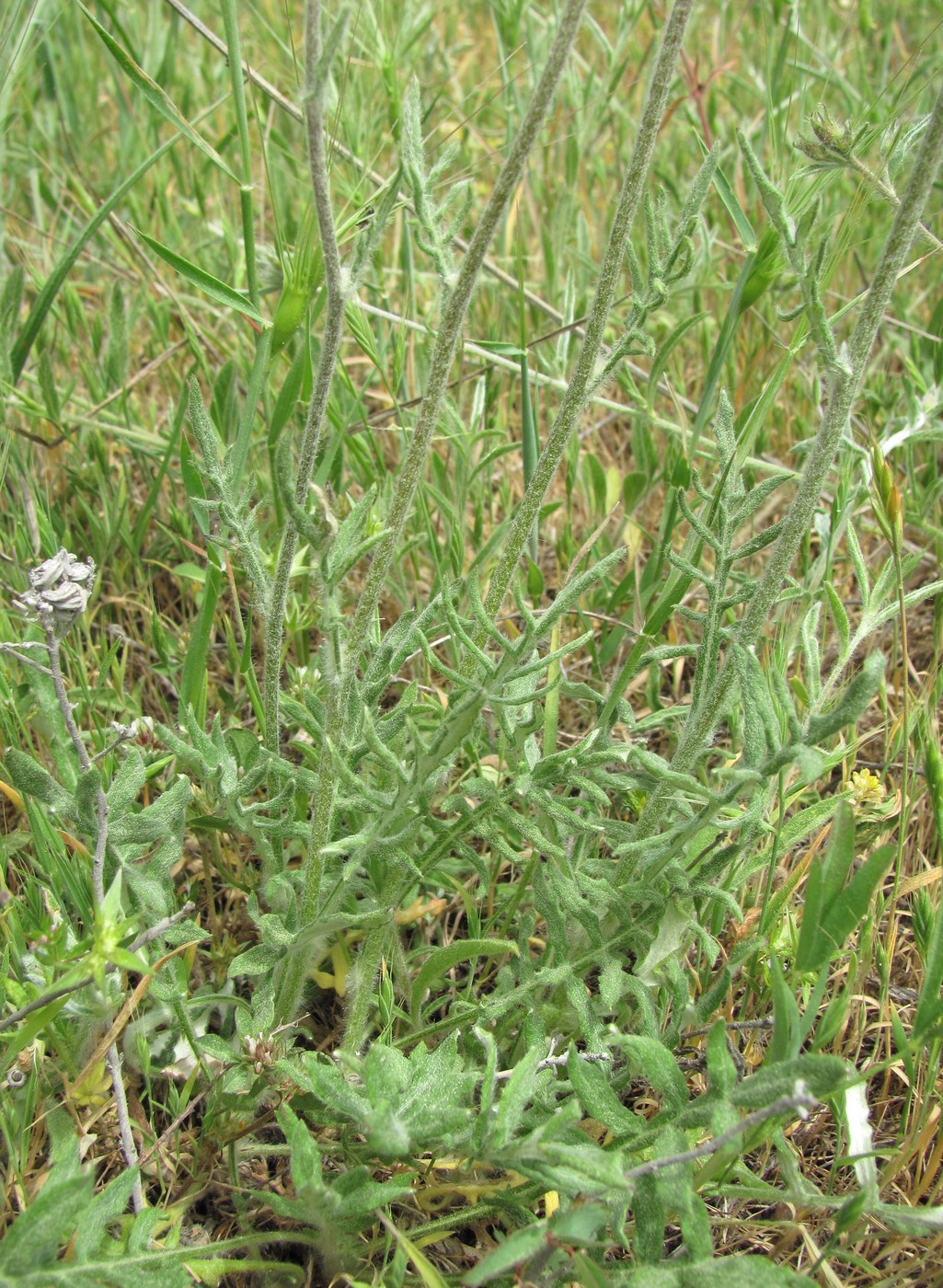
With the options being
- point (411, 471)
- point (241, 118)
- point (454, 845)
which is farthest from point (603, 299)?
point (454, 845)

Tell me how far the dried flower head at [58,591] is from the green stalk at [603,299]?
0.53 m

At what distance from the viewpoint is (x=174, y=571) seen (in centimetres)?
204

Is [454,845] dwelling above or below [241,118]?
below

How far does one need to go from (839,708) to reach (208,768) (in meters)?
0.87

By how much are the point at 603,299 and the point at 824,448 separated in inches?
12.2

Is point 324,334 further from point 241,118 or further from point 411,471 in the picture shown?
point 241,118

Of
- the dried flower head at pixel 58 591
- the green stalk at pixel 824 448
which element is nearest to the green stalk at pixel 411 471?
the dried flower head at pixel 58 591

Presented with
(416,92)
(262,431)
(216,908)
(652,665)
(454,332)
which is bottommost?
(216,908)

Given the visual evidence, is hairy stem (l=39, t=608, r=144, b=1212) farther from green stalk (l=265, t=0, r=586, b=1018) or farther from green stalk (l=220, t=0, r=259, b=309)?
green stalk (l=220, t=0, r=259, b=309)

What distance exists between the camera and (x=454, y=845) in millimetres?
1639

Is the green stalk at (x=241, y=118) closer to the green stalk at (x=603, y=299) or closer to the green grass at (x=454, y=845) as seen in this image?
the green grass at (x=454, y=845)

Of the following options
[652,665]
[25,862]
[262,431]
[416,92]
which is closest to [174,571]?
[262,431]

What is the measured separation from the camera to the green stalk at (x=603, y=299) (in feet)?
3.92

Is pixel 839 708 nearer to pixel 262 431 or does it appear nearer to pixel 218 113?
pixel 262 431
